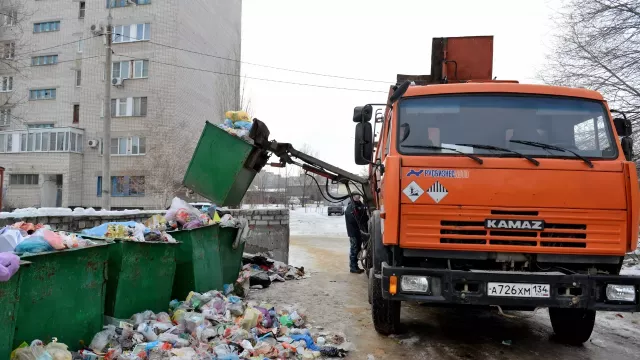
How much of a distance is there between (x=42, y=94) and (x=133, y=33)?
28.5 ft

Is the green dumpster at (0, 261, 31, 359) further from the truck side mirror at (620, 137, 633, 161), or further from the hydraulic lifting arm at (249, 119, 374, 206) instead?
the truck side mirror at (620, 137, 633, 161)

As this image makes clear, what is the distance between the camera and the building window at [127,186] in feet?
83.0

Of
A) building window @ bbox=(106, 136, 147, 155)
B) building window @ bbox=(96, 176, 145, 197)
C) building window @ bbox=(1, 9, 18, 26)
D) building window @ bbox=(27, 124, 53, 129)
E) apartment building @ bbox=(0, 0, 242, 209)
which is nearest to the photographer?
building window @ bbox=(1, 9, 18, 26)

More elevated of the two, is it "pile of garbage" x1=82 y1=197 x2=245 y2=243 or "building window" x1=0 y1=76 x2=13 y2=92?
"building window" x1=0 y1=76 x2=13 y2=92

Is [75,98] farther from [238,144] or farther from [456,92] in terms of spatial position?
[456,92]

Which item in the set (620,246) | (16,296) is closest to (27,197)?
(16,296)

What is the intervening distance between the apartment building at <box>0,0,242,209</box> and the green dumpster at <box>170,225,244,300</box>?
1802 cm

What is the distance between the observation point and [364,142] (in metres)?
4.39

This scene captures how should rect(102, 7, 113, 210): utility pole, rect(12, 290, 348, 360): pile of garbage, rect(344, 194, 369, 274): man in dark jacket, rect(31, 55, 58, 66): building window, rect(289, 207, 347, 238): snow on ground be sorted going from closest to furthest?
rect(12, 290, 348, 360): pile of garbage, rect(344, 194, 369, 274): man in dark jacket, rect(102, 7, 113, 210): utility pole, rect(289, 207, 347, 238): snow on ground, rect(31, 55, 58, 66): building window

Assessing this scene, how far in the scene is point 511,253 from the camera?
3549 mm

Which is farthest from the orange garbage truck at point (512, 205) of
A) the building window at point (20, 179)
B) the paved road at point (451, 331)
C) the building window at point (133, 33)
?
the building window at point (20, 179)

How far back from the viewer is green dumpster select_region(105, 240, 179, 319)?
3855 millimetres

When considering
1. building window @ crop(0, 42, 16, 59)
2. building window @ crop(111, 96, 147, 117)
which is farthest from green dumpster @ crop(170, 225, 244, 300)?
building window @ crop(111, 96, 147, 117)

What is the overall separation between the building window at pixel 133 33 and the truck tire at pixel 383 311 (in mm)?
26107
